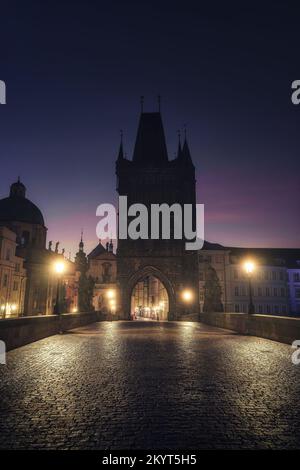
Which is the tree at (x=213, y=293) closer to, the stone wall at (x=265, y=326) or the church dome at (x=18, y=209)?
the stone wall at (x=265, y=326)

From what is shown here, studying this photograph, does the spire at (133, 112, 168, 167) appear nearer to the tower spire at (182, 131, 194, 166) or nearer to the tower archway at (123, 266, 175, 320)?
the tower spire at (182, 131, 194, 166)

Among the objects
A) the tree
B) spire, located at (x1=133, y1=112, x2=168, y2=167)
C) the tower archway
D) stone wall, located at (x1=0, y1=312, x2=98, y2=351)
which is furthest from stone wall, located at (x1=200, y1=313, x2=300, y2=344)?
spire, located at (x1=133, y1=112, x2=168, y2=167)

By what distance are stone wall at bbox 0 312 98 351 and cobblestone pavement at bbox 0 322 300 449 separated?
2.00 meters

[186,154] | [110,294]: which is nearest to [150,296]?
[110,294]

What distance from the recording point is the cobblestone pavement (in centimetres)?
362

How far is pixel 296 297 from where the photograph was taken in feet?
184

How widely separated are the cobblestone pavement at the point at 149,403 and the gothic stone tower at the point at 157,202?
33.2 metres

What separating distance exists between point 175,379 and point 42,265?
57.7 meters

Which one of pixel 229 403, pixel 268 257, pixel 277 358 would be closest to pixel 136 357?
pixel 277 358

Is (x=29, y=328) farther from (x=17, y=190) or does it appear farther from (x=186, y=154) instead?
(x=17, y=190)

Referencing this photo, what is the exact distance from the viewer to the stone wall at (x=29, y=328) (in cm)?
1056

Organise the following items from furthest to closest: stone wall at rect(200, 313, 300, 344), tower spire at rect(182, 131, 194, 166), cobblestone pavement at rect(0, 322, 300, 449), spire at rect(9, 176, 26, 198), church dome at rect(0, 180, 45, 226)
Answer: spire at rect(9, 176, 26, 198) → church dome at rect(0, 180, 45, 226) → tower spire at rect(182, 131, 194, 166) → stone wall at rect(200, 313, 300, 344) → cobblestone pavement at rect(0, 322, 300, 449)

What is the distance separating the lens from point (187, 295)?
4197 centimetres

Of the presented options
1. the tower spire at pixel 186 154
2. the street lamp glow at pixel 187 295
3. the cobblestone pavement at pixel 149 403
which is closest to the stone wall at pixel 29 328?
the cobblestone pavement at pixel 149 403
